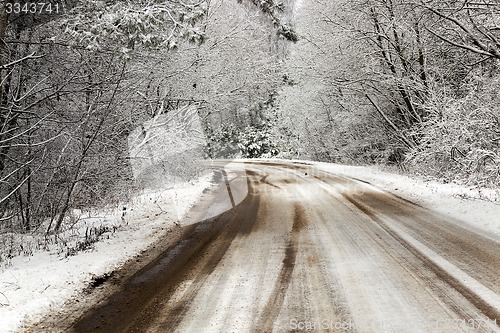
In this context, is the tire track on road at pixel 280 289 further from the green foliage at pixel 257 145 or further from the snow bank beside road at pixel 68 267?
the green foliage at pixel 257 145

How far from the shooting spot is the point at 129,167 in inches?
505

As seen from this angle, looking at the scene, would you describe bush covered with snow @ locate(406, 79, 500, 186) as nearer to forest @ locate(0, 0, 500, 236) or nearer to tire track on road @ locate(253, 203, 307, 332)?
forest @ locate(0, 0, 500, 236)

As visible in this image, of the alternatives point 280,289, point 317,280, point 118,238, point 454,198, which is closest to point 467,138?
point 454,198

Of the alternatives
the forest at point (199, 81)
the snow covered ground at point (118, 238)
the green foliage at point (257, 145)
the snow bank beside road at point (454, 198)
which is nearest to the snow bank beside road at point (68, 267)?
the snow covered ground at point (118, 238)

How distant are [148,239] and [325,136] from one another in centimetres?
2421

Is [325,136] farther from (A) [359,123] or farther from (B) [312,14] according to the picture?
(B) [312,14]

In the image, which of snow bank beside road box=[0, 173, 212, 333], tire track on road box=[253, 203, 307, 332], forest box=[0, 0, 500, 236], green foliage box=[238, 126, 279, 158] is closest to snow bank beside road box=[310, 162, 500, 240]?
forest box=[0, 0, 500, 236]

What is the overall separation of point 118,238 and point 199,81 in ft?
37.7

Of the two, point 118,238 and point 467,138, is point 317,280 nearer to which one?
point 118,238

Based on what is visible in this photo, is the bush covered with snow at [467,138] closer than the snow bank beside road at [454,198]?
No

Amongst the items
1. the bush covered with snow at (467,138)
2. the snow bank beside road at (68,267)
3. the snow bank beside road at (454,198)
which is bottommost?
the snow bank beside road at (68,267)

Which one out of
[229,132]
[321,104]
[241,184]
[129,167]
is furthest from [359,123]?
[229,132]

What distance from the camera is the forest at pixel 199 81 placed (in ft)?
24.0

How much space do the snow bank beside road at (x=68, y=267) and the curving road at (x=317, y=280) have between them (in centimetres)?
56
